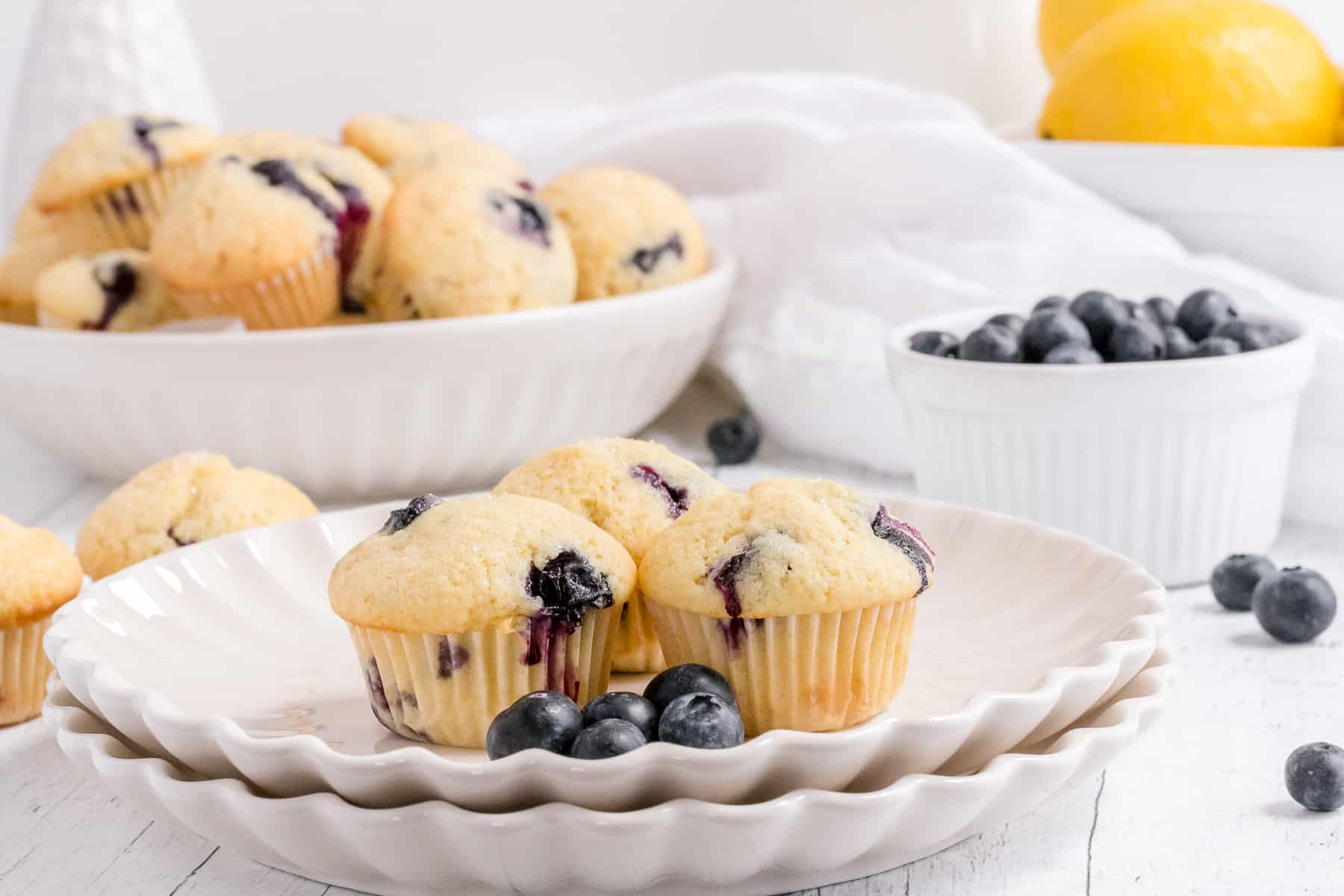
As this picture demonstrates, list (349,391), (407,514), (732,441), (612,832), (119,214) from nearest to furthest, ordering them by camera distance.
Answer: (612,832) → (407,514) → (349,391) → (119,214) → (732,441)

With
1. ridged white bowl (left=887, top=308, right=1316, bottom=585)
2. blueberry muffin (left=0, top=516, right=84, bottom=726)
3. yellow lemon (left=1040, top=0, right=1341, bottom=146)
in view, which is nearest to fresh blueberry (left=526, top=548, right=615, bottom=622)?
blueberry muffin (left=0, top=516, right=84, bottom=726)

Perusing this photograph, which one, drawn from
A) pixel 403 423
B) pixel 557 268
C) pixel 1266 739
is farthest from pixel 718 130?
pixel 1266 739

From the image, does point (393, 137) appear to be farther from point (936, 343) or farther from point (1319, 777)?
point (1319, 777)

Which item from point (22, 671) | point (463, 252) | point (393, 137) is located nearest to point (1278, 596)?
point (463, 252)

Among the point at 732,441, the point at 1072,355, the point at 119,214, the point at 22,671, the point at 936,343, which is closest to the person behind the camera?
the point at 22,671

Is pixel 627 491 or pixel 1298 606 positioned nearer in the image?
pixel 627 491

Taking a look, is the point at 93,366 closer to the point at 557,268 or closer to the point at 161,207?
the point at 161,207
